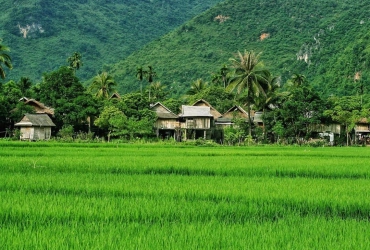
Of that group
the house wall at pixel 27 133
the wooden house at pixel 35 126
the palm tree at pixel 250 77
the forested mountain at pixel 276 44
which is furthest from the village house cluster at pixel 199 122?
the forested mountain at pixel 276 44

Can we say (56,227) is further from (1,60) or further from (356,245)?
(1,60)

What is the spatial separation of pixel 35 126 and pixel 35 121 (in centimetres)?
62

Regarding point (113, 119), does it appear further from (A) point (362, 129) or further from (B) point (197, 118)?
(A) point (362, 129)

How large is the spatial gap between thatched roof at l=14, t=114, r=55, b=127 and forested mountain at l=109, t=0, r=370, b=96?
137ft

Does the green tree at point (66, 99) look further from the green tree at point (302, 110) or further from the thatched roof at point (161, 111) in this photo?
the green tree at point (302, 110)

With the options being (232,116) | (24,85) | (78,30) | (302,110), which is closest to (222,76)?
(232,116)

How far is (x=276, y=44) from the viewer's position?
317ft

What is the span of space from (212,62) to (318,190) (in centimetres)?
8628

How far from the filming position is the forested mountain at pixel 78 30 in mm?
109688

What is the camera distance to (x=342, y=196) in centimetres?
644

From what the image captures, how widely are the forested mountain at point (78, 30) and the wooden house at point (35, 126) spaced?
203 feet

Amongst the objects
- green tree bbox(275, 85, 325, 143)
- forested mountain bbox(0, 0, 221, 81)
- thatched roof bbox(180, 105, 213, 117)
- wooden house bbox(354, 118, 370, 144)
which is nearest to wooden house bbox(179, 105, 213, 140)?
thatched roof bbox(180, 105, 213, 117)

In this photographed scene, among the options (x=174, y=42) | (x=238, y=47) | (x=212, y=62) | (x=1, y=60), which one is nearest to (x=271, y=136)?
(x=1, y=60)

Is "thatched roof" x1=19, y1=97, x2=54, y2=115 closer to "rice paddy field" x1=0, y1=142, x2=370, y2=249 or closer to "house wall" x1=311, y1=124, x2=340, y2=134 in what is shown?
"house wall" x1=311, y1=124, x2=340, y2=134
